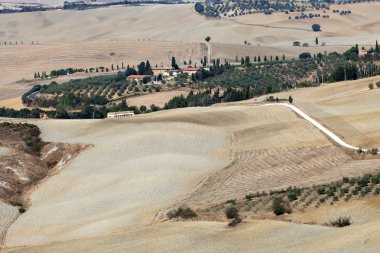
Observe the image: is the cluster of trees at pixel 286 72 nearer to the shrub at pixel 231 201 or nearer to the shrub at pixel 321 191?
the shrub at pixel 231 201

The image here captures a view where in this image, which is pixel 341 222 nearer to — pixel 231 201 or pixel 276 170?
pixel 231 201

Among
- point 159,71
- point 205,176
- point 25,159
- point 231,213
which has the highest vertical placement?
point 159,71

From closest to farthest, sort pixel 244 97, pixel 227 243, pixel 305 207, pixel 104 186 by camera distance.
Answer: pixel 227 243
pixel 305 207
pixel 104 186
pixel 244 97

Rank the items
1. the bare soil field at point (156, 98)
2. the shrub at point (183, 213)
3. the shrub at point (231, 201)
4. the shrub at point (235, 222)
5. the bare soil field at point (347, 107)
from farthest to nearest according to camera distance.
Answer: the bare soil field at point (156, 98)
the bare soil field at point (347, 107)
the shrub at point (231, 201)
the shrub at point (183, 213)
the shrub at point (235, 222)

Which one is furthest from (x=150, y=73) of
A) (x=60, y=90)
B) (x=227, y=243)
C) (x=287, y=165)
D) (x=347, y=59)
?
(x=227, y=243)

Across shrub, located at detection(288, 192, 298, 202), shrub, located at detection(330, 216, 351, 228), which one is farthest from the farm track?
shrub, located at detection(330, 216, 351, 228)

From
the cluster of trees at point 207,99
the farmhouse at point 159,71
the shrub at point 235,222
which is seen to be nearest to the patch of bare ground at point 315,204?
the shrub at point 235,222

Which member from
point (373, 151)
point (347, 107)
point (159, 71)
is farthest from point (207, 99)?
point (373, 151)

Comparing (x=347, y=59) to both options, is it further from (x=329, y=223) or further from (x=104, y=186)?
(x=329, y=223)
